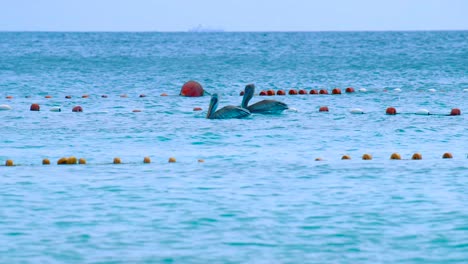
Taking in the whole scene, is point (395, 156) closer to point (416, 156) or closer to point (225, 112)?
point (416, 156)

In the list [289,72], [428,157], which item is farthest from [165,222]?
[289,72]

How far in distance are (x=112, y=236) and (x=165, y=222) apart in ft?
2.90

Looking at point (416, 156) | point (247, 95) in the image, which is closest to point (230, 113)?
point (247, 95)

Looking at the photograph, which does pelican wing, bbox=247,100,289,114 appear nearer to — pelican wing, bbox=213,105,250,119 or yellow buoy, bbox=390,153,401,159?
pelican wing, bbox=213,105,250,119

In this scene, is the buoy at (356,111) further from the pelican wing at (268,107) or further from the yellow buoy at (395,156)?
the yellow buoy at (395,156)

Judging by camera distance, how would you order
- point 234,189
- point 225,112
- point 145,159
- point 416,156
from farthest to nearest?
point 225,112 < point 416,156 < point 145,159 < point 234,189

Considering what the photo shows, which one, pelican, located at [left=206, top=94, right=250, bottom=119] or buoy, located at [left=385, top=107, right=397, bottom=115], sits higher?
buoy, located at [left=385, top=107, right=397, bottom=115]

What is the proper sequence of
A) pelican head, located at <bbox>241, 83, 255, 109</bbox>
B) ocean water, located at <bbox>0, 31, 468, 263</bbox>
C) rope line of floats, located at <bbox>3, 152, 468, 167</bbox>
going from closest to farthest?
ocean water, located at <bbox>0, 31, 468, 263</bbox>
rope line of floats, located at <bbox>3, 152, 468, 167</bbox>
pelican head, located at <bbox>241, 83, 255, 109</bbox>

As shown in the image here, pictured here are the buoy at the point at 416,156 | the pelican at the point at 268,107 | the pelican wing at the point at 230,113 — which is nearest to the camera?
the buoy at the point at 416,156

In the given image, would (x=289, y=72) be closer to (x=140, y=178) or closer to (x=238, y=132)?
(x=238, y=132)

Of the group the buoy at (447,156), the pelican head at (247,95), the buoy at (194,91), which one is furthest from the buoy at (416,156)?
the buoy at (194,91)

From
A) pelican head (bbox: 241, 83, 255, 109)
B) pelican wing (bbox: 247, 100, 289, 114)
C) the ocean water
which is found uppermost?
pelican head (bbox: 241, 83, 255, 109)

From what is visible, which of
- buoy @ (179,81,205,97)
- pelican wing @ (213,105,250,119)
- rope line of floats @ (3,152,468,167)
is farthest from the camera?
buoy @ (179,81,205,97)

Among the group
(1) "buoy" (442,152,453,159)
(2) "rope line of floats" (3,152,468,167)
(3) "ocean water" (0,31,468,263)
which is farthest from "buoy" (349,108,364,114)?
(1) "buoy" (442,152,453,159)
